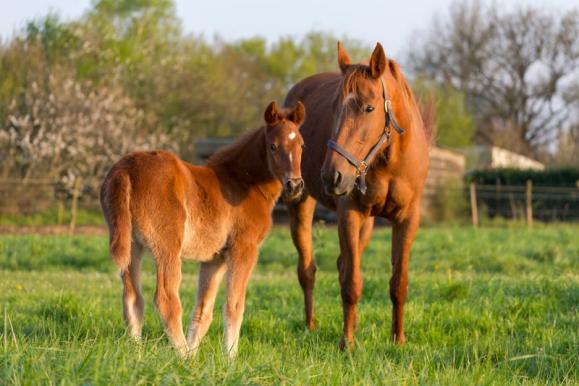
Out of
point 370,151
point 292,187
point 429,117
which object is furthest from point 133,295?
point 429,117

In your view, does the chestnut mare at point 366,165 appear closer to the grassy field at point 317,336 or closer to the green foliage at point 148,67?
the grassy field at point 317,336

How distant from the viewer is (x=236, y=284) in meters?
6.20

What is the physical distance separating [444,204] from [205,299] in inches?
901

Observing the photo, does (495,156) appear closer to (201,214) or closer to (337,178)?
(337,178)

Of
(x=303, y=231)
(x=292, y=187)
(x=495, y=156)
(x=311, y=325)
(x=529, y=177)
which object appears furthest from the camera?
(x=495, y=156)

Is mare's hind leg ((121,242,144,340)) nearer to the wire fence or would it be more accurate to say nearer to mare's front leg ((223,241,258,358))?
mare's front leg ((223,241,258,358))

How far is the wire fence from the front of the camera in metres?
24.3

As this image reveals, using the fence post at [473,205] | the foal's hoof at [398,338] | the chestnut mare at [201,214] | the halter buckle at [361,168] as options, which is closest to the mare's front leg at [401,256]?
the foal's hoof at [398,338]

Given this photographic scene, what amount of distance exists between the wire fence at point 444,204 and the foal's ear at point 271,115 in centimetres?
1849

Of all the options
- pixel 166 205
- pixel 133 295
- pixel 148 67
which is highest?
pixel 148 67

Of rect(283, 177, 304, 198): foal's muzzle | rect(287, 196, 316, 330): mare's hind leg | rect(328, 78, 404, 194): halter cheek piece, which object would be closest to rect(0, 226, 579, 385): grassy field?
rect(287, 196, 316, 330): mare's hind leg

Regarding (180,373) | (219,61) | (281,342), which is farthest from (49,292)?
(219,61)

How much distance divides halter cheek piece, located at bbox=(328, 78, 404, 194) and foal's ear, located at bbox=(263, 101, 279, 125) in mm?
453

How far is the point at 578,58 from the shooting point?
4344 cm
